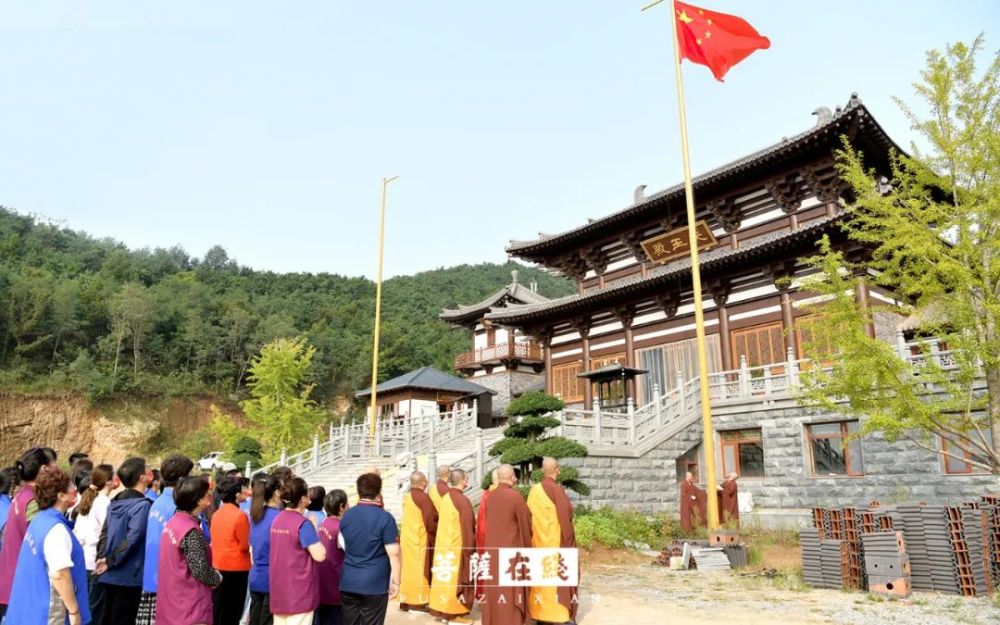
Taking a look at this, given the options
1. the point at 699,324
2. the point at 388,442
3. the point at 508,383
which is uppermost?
the point at 508,383

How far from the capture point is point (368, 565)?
16.2 feet

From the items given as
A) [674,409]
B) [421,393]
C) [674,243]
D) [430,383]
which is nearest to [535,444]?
[674,409]

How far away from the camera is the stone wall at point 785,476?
43.7 ft

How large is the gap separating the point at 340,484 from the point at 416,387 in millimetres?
12148

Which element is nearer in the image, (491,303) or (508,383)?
(508,383)

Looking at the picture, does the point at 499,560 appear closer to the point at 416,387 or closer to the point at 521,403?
the point at 521,403

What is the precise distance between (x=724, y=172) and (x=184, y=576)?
58.5 ft

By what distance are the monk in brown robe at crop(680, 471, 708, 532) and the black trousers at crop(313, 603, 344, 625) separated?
9408 mm

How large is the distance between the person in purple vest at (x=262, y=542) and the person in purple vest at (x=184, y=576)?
1.03 meters

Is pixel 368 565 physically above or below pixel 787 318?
A: below

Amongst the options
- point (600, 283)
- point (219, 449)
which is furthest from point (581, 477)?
point (219, 449)

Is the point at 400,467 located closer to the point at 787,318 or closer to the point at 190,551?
the point at 787,318

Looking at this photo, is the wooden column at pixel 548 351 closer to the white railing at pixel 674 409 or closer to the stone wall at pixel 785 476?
the white railing at pixel 674 409

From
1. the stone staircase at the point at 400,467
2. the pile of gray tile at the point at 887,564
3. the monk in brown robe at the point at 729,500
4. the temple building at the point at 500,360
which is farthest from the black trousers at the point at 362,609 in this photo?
the temple building at the point at 500,360
